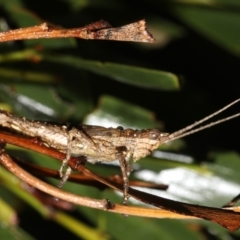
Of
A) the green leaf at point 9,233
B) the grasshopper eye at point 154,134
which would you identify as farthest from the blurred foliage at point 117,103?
the grasshopper eye at point 154,134

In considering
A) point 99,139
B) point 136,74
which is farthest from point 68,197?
point 136,74

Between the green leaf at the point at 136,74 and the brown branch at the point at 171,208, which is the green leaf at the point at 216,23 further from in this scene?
the brown branch at the point at 171,208

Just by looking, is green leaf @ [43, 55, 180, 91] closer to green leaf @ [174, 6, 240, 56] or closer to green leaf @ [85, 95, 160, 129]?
green leaf @ [85, 95, 160, 129]

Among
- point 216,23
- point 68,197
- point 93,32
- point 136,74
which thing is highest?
point 216,23

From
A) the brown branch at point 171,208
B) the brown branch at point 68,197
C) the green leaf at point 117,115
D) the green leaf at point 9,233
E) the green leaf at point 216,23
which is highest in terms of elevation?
the green leaf at point 216,23

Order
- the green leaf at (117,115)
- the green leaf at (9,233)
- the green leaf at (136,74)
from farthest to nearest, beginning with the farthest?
1. the green leaf at (117,115)
2. the green leaf at (9,233)
3. the green leaf at (136,74)

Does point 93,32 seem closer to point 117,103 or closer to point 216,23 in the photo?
point 117,103

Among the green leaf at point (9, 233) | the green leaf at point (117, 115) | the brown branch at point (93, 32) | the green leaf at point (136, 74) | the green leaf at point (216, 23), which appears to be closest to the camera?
the brown branch at point (93, 32)
